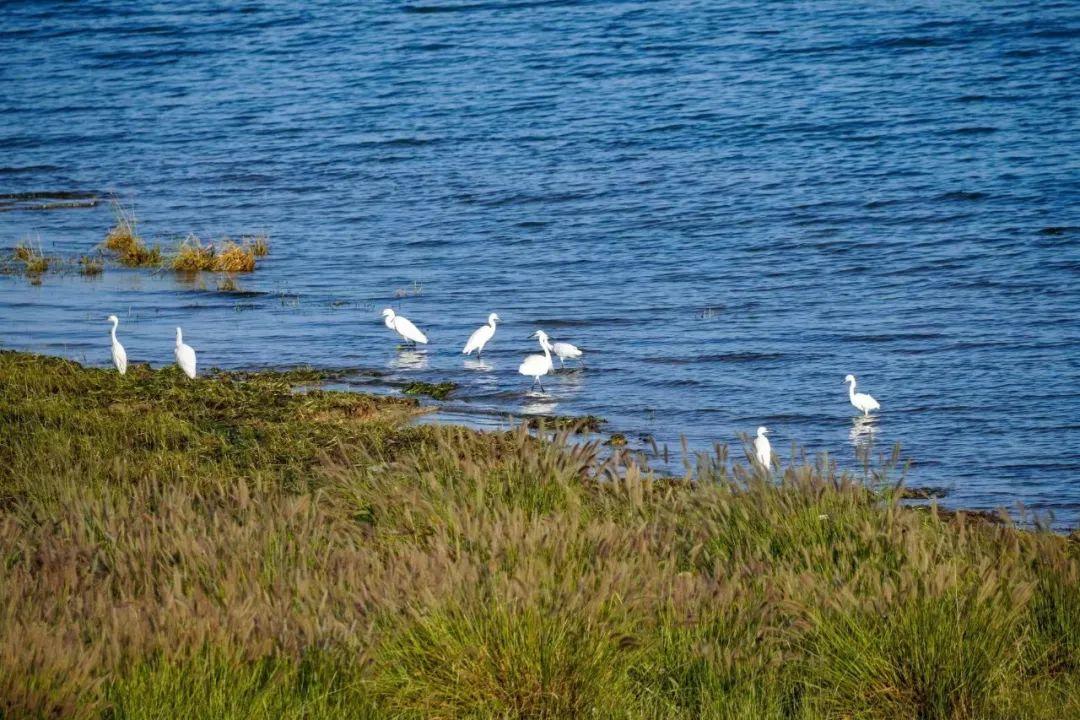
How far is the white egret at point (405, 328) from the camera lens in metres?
17.3

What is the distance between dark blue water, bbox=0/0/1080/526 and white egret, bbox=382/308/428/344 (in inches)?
11.3

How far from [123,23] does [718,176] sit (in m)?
36.8

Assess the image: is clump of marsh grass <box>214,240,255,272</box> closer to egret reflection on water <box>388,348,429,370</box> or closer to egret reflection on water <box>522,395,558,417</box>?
egret reflection on water <box>388,348,429,370</box>

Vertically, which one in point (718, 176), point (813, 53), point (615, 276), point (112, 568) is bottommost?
point (112, 568)

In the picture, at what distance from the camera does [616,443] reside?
12.6m

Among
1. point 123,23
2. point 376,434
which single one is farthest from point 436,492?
point 123,23

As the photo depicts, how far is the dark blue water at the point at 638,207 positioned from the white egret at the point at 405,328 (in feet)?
0.94

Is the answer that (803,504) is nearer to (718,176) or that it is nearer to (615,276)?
(615,276)

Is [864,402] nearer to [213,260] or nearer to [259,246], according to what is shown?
[213,260]

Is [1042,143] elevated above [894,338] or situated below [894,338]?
above

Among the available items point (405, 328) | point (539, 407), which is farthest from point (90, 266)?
point (539, 407)

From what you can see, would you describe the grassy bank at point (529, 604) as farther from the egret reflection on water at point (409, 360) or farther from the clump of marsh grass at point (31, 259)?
the clump of marsh grass at point (31, 259)

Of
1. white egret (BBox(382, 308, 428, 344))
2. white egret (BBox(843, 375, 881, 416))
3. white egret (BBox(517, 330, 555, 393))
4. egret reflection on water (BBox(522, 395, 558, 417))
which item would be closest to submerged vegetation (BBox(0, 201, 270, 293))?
white egret (BBox(382, 308, 428, 344))

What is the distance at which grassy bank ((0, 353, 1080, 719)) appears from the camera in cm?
520
